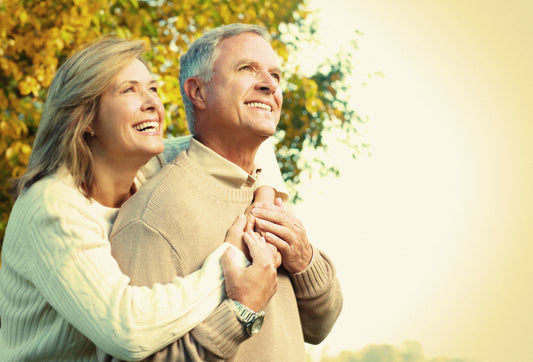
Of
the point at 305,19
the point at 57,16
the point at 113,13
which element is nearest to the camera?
the point at 57,16

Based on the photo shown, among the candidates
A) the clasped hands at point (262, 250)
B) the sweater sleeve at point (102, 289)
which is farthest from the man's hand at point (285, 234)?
the sweater sleeve at point (102, 289)

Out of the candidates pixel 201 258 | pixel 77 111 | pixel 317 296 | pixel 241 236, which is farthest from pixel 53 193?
pixel 317 296

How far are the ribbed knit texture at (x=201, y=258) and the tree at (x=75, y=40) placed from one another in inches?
110

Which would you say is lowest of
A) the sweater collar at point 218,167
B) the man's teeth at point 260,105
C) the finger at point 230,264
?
the finger at point 230,264

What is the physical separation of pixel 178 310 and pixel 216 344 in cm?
18

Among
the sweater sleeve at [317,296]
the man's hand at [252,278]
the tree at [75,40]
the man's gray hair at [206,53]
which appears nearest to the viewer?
the man's hand at [252,278]

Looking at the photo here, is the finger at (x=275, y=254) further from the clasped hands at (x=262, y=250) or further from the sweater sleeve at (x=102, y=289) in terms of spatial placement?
the sweater sleeve at (x=102, y=289)

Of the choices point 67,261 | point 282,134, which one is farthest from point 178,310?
point 282,134

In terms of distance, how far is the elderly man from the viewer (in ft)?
7.80

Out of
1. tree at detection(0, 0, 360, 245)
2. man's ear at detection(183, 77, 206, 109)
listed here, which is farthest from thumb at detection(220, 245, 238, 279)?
tree at detection(0, 0, 360, 245)

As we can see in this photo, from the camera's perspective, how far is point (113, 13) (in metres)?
6.62

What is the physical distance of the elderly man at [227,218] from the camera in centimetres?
238

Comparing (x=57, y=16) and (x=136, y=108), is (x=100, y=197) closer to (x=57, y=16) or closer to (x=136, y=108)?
(x=136, y=108)

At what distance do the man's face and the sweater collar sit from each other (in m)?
0.10
